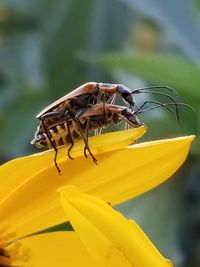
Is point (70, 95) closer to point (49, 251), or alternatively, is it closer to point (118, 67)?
point (49, 251)

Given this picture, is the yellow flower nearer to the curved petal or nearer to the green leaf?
the curved petal

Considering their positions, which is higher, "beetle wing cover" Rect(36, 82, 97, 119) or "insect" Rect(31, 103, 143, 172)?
"beetle wing cover" Rect(36, 82, 97, 119)

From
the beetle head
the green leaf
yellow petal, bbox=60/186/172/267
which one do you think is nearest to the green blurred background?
the green leaf

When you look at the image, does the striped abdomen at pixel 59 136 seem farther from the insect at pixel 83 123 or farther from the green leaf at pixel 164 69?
the green leaf at pixel 164 69

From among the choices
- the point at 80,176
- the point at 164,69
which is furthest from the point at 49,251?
the point at 164,69

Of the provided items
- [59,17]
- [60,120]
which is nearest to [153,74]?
[60,120]

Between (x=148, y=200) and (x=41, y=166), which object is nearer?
(x=41, y=166)

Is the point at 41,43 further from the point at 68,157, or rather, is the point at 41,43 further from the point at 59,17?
the point at 68,157

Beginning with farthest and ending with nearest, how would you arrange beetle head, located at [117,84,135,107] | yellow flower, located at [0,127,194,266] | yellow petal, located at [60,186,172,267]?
1. beetle head, located at [117,84,135,107]
2. yellow flower, located at [0,127,194,266]
3. yellow petal, located at [60,186,172,267]
